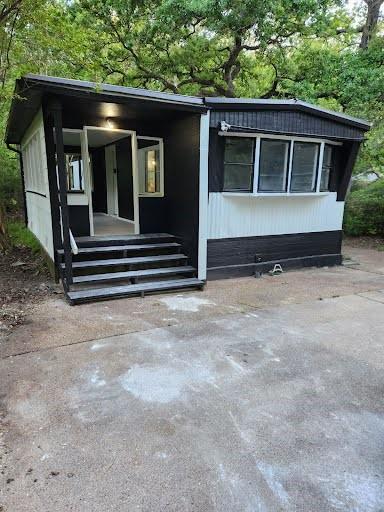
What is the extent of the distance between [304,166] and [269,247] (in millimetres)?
1645

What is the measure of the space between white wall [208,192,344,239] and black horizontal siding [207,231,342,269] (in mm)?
109

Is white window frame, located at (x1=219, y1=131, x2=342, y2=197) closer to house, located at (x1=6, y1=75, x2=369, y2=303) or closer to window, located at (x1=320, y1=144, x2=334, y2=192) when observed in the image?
house, located at (x1=6, y1=75, x2=369, y2=303)

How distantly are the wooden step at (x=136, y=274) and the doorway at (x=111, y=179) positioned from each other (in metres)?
1.26

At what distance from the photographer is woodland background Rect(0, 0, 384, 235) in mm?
8125

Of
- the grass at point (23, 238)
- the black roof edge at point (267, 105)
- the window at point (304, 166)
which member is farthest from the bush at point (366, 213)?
the grass at point (23, 238)

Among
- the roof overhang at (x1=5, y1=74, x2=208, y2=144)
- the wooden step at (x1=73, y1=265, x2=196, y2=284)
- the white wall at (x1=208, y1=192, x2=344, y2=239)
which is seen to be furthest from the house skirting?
the roof overhang at (x1=5, y1=74, x2=208, y2=144)

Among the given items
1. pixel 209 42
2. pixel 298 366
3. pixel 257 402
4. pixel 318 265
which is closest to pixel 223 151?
pixel 318 265

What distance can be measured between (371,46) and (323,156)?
4.30m

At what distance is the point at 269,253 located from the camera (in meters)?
6.57

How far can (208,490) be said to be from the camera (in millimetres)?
1748

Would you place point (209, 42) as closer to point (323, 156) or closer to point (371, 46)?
point (371, 46)

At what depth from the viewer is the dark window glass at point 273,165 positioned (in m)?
5.99

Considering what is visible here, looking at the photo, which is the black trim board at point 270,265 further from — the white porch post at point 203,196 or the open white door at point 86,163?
the open white door at point 86,163

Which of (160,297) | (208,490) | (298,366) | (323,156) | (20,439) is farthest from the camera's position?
(323,156)
